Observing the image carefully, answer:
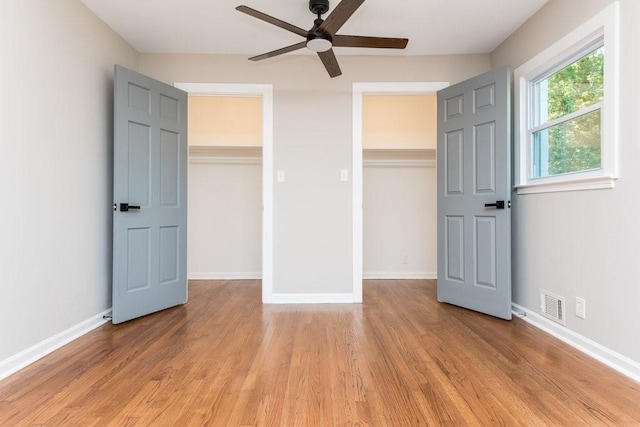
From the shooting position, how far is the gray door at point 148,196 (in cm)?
275

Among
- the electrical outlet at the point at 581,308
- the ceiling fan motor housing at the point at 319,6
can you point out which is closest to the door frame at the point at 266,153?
the ceiling fan motor housing at the point at 319,6

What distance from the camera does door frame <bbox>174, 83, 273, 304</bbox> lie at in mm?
3348

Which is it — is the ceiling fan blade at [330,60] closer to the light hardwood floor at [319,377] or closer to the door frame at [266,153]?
the door frame at [266,153]

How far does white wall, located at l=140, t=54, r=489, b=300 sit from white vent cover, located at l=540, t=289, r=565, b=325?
1598 mm

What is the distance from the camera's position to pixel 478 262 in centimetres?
300

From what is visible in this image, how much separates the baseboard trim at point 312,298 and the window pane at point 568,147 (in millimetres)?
1984

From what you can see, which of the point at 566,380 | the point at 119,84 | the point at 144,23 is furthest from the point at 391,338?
the point at 144,23

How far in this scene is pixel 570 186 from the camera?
2.28 m

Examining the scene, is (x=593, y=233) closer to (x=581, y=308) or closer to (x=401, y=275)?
(x=581, y=308)

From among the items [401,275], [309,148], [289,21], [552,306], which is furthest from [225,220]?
[552,306]

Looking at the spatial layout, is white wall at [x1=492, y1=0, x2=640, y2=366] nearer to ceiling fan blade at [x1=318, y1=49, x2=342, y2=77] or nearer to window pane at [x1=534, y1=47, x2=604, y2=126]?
window pane at [x1=534, y1=47, x2=604, y2=126]

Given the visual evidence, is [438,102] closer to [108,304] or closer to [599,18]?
[599,18]

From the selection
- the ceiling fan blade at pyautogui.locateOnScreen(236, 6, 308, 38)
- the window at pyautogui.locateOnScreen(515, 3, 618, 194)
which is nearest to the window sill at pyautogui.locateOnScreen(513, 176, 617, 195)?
the window at pyautogui.locateOnScreen(515, 3, 618, 194)

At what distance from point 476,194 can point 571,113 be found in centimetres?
90
